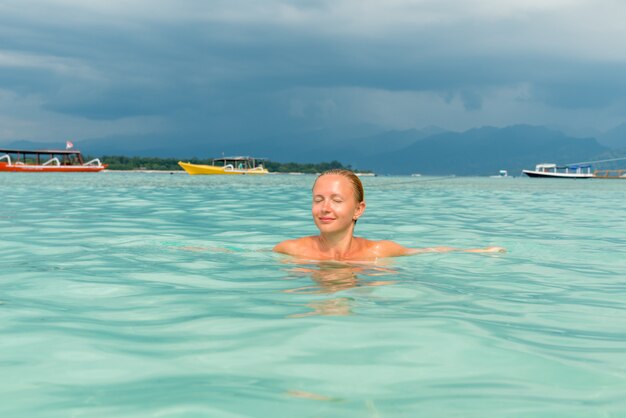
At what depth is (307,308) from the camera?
4414mm

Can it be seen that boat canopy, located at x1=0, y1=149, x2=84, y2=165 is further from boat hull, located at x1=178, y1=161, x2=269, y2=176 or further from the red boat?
boat hull, located at x1=178, y1=161, x2=269, y2=176

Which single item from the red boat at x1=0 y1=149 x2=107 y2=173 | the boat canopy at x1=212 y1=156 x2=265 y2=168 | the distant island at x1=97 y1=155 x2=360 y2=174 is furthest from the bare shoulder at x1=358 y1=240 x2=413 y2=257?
the distant island at x1=97 y1=155 x2=360 y2=174

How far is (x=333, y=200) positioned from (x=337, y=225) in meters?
0.26

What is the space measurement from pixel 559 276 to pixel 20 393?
200 inches

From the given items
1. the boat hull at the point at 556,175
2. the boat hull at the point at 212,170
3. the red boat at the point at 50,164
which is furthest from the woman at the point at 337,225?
the boat hull at the point at 556,175

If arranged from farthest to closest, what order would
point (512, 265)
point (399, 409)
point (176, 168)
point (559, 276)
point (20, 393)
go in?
point (176, 168) < point (512, 265) < point (559, 276) < point (20, 393) < point (399, 409)

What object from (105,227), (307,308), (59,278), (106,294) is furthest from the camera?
(105,227)

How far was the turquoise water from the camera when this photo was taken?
2719 millimetres

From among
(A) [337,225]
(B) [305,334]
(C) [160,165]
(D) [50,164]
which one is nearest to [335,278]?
(A) [337,225]

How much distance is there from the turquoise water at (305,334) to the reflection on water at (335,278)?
0.09 ft

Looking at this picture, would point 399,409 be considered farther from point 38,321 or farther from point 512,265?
point 512,265

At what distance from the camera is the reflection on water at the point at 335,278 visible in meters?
4.39

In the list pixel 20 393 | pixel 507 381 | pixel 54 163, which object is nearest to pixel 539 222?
pixel 507 381

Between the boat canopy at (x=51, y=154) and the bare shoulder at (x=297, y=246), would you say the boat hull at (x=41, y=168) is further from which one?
the bare shoulder at (x=297, y=246)
